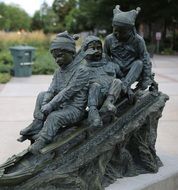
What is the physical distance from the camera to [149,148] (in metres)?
5.02

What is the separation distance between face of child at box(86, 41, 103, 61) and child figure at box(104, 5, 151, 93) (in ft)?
1.22

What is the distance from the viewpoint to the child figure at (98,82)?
13.8 feet

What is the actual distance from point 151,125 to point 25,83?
10.2m

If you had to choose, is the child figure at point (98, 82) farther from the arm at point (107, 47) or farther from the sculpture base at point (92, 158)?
the arm at point (107, 47)

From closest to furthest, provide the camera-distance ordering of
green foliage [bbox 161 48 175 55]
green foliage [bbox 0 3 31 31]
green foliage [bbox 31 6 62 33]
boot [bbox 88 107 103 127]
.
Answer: boot [bbox 88 107 103 127] < green foliage [bbox 161 48 175 55] < green foliage [bbox 31 6 62 33] < green foliage [bbox 0 3 31 31]

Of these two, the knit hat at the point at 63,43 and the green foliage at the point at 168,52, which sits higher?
the knit hat at the point at 63,43

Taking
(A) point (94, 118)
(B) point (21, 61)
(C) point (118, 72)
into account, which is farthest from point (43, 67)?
(A) point (94, 118)

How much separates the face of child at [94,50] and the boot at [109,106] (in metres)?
0.47

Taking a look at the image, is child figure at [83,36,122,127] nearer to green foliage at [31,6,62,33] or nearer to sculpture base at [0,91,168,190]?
sculpture base at [0,91,168,190]

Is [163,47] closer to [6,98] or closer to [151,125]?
[6,98]

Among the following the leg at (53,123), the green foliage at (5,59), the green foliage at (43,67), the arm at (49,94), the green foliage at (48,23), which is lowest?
the green foliage at (48,23)

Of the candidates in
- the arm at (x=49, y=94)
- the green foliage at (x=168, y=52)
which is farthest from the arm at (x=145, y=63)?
the green foliage at (x=168, y=52)

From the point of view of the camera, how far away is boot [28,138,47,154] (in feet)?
13.1

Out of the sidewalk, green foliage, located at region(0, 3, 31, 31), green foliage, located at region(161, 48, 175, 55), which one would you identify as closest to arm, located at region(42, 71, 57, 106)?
the sidewalk
